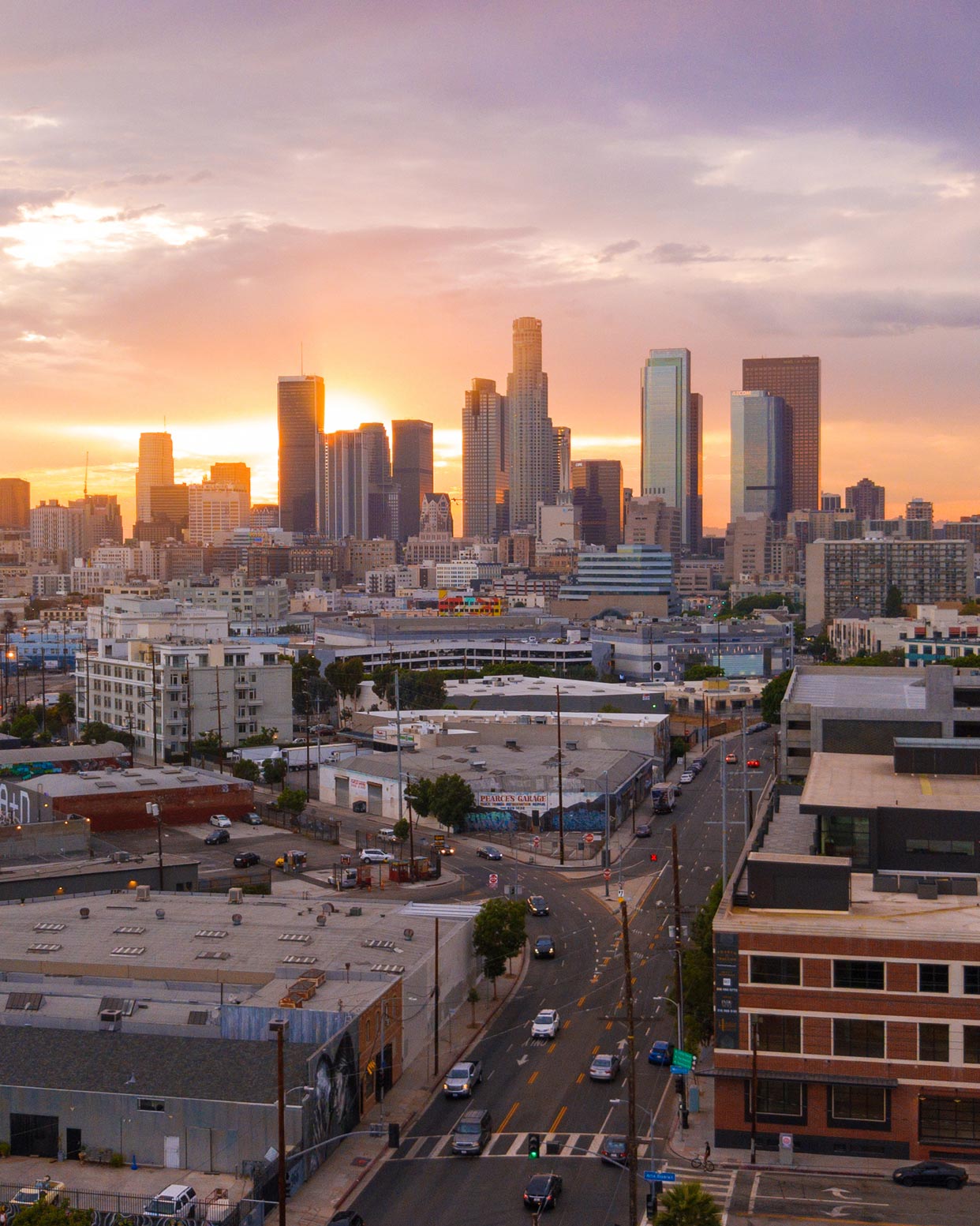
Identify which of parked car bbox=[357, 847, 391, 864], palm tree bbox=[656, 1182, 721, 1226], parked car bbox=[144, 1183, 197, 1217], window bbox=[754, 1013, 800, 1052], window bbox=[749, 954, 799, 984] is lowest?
parked car bbox=[357, 847, 391, 864]

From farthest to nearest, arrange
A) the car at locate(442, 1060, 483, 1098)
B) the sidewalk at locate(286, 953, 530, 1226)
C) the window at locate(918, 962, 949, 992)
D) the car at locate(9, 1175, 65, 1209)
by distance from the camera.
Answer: the car at locate(442, 1060, 483, 1098) → the window at locate(918, 962, 949, 992) → the sidewalk at locate(286, 953, 530, 1226) → the car at locate(9, 1175, 65, 1209)

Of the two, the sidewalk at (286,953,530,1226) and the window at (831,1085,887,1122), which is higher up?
the window at (831,1085,887,1122)

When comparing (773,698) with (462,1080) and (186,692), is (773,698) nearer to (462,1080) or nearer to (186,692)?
(186,692)

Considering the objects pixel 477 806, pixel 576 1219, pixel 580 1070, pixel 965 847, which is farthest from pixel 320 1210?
pixel 477 806

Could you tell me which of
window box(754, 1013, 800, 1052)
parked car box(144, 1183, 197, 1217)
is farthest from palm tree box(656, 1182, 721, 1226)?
parked car box(144, 1183, 197, 1217)

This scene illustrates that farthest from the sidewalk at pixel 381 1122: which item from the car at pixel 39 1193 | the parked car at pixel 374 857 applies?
the parked car at pixel 374 857

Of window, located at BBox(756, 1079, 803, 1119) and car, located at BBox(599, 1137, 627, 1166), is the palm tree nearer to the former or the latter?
car, located at BBox(599, 1137, 627, 1166)
